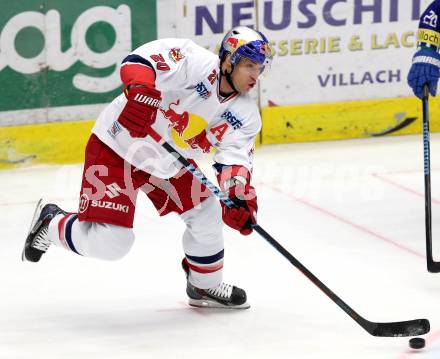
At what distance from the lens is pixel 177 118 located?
161 inches

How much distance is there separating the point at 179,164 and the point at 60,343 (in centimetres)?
79

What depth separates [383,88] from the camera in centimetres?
750

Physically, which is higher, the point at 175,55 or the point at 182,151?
the point at 175,55

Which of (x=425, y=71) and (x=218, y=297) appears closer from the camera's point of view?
(x=218, y=297)

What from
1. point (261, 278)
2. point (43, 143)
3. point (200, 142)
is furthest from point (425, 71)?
point (43, 143)

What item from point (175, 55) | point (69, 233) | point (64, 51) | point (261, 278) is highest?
point (175, 55)

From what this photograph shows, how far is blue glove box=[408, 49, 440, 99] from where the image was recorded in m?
4.93

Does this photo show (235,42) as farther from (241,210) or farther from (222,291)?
(222,291)

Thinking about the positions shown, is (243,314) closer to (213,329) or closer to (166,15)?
(213,329)

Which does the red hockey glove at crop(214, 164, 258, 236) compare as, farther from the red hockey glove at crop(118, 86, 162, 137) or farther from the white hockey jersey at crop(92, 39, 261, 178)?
the red hockey glove at crop(118, 86, 162, 137)

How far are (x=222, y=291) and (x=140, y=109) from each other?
0.93m

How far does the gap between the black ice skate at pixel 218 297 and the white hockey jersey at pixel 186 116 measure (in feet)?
1.64

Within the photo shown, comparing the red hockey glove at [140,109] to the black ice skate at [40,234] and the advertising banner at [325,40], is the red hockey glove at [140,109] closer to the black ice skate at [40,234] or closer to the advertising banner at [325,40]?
the black ice skate at [40,234]

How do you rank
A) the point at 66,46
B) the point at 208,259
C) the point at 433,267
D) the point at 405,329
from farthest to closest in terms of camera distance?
the point at 66,46
the point at 433,267
the point at 208,259
the point at 405,329
